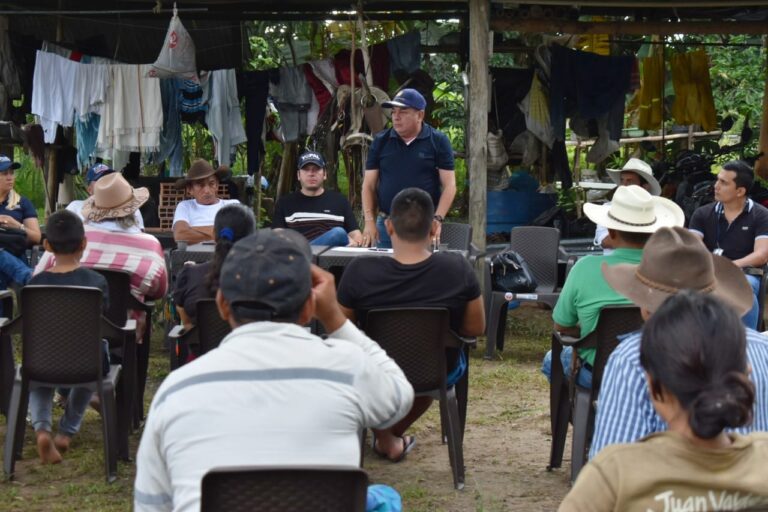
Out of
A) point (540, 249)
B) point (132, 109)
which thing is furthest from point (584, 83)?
point (132, 109)

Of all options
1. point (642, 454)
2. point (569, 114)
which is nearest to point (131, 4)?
point (569, 114)

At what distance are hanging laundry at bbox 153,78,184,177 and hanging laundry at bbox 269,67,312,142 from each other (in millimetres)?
869

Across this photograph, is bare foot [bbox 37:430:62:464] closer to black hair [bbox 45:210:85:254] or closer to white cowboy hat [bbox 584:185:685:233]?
black hair [bbox 45:210:85:254]

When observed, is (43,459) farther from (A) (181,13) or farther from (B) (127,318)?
(A) (181,13)

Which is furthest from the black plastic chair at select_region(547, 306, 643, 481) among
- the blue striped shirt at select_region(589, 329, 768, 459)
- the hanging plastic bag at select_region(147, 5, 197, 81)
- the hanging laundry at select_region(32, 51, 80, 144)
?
the hanging laundry at select_region(32, 51, 80, 144)

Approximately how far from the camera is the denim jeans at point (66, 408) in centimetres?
525

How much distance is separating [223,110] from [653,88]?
452cm

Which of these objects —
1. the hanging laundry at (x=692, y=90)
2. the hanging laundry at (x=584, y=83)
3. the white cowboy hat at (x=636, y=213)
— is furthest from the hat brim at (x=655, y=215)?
the hanging laundry at (x=692, y=90)

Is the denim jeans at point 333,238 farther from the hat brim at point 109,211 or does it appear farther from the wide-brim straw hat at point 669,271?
the wide-brim straw hat at point 669,271

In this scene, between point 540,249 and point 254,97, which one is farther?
point 254,97

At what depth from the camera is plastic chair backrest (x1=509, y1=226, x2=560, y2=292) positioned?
8477 millimetres

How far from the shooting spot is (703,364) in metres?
1.94

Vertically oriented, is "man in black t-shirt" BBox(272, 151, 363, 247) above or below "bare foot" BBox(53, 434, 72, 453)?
above

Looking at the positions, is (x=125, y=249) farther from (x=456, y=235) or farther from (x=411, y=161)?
(x=456, y=235)
